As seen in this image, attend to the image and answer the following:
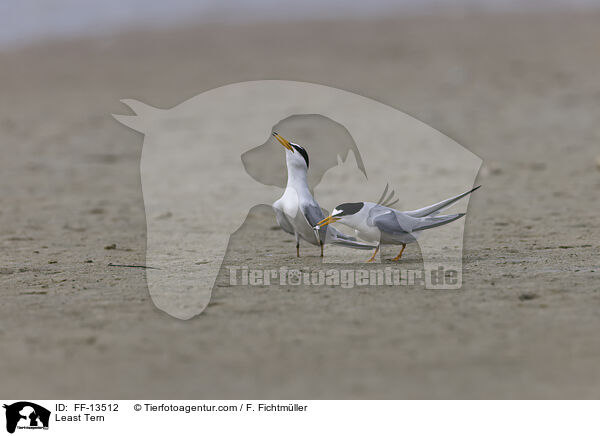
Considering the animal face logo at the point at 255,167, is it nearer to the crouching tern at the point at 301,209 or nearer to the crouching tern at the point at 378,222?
the crouching tern at the point at 301,209

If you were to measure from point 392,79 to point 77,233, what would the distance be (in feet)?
29.7

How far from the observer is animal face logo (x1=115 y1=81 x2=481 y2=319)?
6238mm

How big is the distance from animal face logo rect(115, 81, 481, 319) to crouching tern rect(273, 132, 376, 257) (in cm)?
8

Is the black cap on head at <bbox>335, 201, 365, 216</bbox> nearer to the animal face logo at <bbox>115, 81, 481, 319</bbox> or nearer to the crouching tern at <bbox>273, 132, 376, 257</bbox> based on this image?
the crouching tern at <bbox>273, 132, 376, 257</bbox>

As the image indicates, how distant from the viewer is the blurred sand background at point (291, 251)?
4.10 meters

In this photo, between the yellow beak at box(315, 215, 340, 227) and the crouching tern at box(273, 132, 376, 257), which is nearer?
the yellow beak at box(315, 215, 340, 227)

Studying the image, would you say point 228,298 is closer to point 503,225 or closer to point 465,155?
point 503,225

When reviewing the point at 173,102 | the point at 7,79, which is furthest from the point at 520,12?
the point at 7,79
